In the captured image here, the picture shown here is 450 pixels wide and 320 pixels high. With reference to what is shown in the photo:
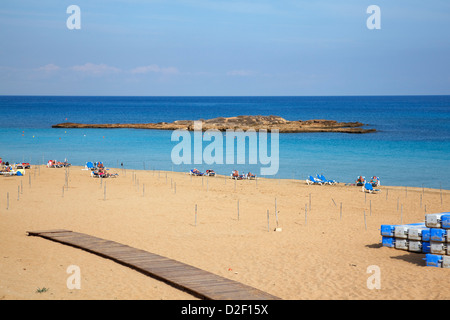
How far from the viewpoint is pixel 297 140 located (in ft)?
194

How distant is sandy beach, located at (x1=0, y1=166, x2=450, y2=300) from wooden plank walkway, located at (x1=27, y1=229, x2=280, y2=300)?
0.25 meters

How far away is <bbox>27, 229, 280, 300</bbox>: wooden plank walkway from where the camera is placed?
9867 millimetres

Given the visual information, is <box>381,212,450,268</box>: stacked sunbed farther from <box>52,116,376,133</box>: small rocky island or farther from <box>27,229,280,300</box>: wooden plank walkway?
<box>52,116,376,133</box>: small rocky island

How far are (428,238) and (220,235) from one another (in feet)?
20.7

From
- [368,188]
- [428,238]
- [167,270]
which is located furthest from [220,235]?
[368,188]

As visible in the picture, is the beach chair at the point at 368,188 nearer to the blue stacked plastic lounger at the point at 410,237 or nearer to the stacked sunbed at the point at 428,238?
the stacked sunbed at the point at 428,238

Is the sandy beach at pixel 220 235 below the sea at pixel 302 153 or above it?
below

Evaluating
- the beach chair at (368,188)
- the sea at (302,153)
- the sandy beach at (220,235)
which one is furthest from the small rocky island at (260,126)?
the beach chair at (368,188)

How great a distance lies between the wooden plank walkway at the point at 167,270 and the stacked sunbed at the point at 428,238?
16.8ft

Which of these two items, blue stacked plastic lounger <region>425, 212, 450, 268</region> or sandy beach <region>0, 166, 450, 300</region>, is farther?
blue stacked plastic lounger <region>425, 212, 450, 268</region>

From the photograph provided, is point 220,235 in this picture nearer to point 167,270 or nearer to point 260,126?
point 167,270

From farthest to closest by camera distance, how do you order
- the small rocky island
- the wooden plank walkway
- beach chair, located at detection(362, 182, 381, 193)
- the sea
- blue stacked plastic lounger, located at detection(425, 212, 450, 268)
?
1. the small rocky island
2. the sea
3. beach chair, located at detection(362, 182, 381, 193)
4. blue stacked plastic lounger, located at detection(425, 212, 450, 268)
5. the wooden plank walkway

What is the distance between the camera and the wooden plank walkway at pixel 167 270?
9.87 meters

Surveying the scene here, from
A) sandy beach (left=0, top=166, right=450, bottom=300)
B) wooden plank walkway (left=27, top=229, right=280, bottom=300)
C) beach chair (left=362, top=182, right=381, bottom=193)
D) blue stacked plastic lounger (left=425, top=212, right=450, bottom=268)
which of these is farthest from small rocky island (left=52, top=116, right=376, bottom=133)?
blue stacked plastic lounger (left=425, top=212, right=450, bottom=268)
